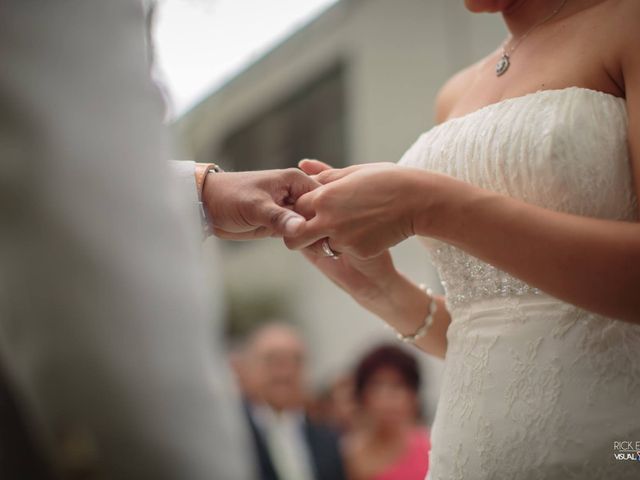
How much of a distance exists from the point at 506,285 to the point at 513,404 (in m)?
0.19

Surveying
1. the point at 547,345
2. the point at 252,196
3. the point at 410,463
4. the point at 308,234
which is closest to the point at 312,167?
the point at 252,196

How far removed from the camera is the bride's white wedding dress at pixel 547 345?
3.89 feet

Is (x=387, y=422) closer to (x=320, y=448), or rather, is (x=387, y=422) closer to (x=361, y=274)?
(x=320, y=448)

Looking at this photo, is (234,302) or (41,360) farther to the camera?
(234,302)

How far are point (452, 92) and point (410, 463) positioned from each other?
2.49 m

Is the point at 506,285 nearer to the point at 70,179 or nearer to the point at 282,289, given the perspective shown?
the point at 70,179

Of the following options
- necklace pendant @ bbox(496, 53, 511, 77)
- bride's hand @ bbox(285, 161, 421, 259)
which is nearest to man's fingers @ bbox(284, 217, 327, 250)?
bride's hand @ bbox(285, 161, 421, 259)

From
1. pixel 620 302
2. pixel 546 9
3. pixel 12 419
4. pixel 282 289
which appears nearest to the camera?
pixel 12 419

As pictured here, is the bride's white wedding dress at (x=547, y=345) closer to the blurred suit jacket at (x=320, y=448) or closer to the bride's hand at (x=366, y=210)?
the bride's hand at (x=366, y=210)

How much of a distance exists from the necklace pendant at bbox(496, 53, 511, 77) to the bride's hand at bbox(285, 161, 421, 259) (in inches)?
15.2

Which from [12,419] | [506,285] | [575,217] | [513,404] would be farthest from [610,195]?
[12,419]

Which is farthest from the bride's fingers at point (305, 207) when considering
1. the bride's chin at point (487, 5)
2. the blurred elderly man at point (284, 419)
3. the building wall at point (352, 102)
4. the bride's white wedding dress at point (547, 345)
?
the building wall at point (352, 102)

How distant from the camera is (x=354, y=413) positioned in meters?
4.30

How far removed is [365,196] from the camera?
1174 mm
